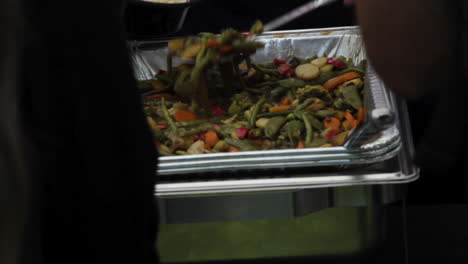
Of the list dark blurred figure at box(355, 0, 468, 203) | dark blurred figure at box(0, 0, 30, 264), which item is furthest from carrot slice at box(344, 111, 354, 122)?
dark blurred figure at box(0, 0, 30, 264)

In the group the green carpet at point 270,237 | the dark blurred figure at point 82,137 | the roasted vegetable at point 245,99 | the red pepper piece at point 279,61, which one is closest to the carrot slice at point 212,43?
the roasted vegetable at point 245,99

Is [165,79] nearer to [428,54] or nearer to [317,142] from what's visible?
[317,142]

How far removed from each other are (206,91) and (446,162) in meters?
0.90

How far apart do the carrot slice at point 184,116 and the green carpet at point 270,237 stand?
338 millimetres

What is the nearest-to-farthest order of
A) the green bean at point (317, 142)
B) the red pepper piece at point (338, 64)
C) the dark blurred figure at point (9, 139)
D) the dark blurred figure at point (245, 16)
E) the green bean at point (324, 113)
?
the dark blurred figure at point (9, 139)
the green bean at point (317, 142)
the green bean at point (324, 113)
the red pepper piece at point (338, 64)
the dark blurred figure at point (245, 16)

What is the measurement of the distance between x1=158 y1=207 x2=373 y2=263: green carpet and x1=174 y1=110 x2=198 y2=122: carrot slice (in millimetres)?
338

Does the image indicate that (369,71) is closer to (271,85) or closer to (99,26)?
(271,85)

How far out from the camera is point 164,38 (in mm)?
1729

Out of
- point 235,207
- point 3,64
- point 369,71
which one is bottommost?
point 235,207

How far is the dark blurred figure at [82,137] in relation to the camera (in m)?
0.55

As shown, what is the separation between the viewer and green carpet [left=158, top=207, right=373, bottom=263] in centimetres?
115

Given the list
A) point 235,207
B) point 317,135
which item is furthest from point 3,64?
point 317,135

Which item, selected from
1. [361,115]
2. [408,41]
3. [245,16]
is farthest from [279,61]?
[408,41]

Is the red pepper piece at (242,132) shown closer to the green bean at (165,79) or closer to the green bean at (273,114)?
the green bean at (273,114)
